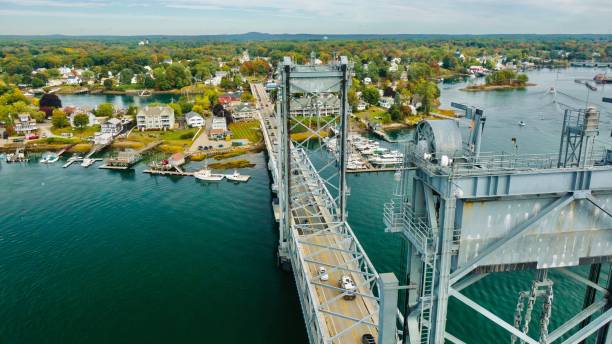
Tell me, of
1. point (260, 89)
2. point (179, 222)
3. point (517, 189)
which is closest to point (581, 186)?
point (517, 189)

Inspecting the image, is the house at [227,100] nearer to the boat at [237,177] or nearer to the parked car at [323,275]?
the boat at [237,177]

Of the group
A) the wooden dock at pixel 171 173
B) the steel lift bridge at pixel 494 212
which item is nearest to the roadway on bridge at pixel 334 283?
the steel lift bridge at pixel 494 212

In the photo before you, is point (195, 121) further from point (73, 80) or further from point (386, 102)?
point (73, 80)

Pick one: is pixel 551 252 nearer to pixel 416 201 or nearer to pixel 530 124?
pixel 416 201

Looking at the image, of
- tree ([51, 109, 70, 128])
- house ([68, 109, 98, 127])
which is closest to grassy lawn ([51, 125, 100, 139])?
tree ([51, 109, 70, 128])

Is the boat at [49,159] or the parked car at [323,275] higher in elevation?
the parked car at [323,275]

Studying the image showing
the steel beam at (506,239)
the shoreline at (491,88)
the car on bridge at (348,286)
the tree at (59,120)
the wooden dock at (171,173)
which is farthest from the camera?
the shoreline at (491,88)
